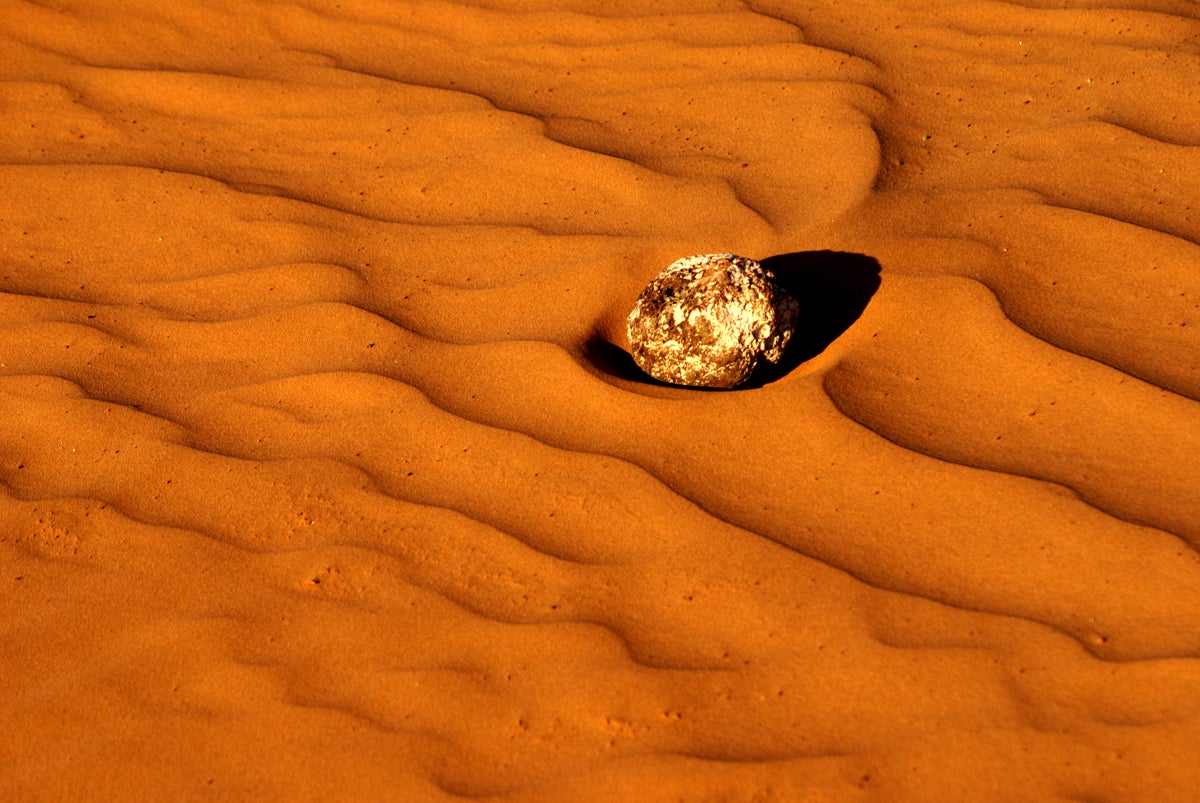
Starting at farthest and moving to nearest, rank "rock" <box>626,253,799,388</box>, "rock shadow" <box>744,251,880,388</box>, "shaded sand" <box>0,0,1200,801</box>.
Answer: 1. "rock shadow" <box>744,251,880,388</box>
2. "rock" <box>626,253,799,388</box>
3. "shaded sand" <box>0,0,1200,801</box>

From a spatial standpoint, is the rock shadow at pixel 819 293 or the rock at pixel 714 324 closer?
the rock at pixel 714 324

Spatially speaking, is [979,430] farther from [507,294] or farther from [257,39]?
[257,39]

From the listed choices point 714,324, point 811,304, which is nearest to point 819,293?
point 811,304

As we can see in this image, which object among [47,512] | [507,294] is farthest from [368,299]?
[47,512]

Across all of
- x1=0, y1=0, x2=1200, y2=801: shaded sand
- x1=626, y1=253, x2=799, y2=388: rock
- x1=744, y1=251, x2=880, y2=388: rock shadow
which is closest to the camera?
x1=0, y1=0, x2=1200, y2=801: shaded sand

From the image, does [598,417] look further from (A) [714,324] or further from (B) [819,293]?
(B) [819,293]
